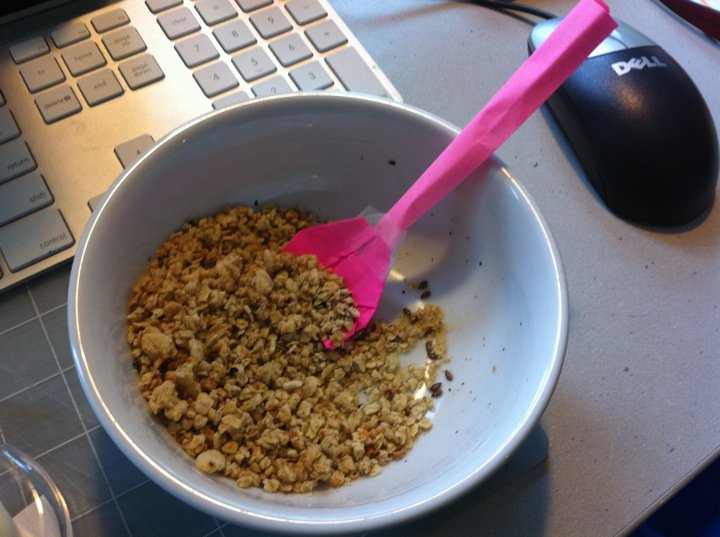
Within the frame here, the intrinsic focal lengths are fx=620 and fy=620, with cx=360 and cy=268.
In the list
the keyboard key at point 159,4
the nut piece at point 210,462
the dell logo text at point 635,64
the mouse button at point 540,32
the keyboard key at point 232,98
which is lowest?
the nut piece at point 210,462

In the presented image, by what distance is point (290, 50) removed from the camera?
652mm

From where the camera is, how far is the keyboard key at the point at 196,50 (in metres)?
0.64

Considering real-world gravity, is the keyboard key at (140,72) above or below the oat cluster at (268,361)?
above

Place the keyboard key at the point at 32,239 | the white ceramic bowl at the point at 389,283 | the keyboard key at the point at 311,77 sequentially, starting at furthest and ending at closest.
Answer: the keyboard key at the point at 311,77, the keyboard key at the point at 32,239, the white ceramic bowl at the point at 389,283

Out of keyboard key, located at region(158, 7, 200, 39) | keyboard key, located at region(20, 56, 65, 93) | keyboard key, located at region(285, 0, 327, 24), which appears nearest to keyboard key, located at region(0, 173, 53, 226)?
keyboard key, located at region(20, 56, 65, 93)

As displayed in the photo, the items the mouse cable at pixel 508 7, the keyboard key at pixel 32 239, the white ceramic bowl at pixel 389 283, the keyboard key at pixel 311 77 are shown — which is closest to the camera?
the white ceramic bowl at pixel 389 283

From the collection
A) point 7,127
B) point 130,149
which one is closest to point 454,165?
point 130,149

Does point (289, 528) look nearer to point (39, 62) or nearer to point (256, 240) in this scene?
point (256, 240)

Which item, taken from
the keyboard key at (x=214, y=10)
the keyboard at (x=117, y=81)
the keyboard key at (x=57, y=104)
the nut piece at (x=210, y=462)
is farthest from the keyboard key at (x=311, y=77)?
the nut piece at (x=210, y=462)

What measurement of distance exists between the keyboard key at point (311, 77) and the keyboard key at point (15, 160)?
26 centimetres

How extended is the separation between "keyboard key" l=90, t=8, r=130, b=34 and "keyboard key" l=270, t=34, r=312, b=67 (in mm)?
161

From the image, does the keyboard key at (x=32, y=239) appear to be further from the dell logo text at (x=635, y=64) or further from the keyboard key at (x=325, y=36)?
the dell logo text at (x=635, y=64)

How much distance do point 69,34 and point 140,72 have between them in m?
0.09

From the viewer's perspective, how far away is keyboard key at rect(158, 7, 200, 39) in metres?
0.65
